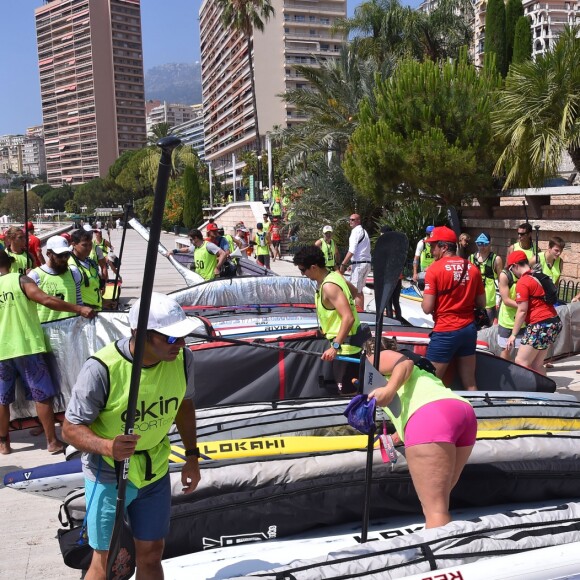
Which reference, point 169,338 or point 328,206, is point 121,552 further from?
point 328,206

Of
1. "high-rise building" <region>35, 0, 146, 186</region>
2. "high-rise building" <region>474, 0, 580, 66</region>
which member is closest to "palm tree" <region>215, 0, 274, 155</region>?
"high-rise building" <region>474, 0, 580, 66</region>

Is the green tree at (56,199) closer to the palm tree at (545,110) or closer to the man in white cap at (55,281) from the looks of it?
the palm tree at (545,110)

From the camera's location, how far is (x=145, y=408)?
119 inches

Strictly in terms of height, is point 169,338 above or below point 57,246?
below

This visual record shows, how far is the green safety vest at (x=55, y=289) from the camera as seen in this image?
6.50 meters

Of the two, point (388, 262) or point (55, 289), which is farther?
point (55, 289)

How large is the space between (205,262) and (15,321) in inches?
214

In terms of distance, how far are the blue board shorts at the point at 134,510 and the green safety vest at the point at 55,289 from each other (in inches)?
145

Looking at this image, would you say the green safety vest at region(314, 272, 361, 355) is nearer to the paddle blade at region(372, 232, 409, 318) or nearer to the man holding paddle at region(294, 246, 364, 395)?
the man holding paddle at region(294, 246, 364, 395)

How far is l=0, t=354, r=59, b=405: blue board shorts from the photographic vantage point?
19.5 feet

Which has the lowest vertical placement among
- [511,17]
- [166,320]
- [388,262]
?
[166,320]

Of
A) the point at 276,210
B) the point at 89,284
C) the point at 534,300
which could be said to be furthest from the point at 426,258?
the point at 276,210

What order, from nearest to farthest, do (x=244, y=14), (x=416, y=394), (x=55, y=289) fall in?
(x=416, y=394) < (x=55, y=289) < (x=244, y=14)

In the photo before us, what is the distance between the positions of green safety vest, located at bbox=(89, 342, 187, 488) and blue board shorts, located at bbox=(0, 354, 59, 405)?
3.21 meters
